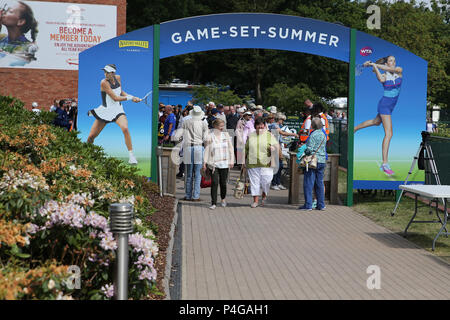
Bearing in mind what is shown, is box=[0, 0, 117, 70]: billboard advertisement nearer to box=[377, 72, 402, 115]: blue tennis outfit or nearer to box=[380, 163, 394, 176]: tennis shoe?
box=[377, 72, 402, 115]: blue tennis outfit

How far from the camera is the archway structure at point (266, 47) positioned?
13.8 m

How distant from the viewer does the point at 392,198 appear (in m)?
15.3

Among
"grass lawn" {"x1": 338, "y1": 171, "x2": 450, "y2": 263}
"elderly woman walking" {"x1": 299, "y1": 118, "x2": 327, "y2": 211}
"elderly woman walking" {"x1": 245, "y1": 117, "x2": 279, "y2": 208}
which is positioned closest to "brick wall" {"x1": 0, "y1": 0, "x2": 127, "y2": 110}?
"grass lawn" {"x1": 338, "y1": 171, "x2": 450, "y2": 263}

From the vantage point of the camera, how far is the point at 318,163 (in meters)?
13.2

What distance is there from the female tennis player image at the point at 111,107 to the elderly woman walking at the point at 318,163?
3590 mm

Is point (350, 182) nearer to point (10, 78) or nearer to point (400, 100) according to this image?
point (400, 100)

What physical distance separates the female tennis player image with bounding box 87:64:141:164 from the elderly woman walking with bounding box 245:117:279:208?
245 centimetres

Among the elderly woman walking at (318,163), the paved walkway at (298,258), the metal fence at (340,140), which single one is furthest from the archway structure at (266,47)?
the metal fence at (340,140)

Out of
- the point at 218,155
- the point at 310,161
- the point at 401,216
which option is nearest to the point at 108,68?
the point at 218,155

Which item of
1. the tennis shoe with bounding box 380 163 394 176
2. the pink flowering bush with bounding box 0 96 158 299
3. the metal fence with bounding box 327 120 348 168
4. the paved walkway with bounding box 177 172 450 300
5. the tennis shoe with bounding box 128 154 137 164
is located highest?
the metal fence with bounding box 327 120 348 168

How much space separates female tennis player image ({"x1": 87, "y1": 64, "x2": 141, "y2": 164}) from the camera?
13.7m
